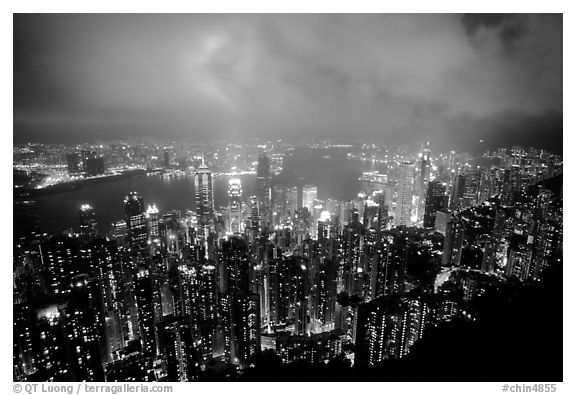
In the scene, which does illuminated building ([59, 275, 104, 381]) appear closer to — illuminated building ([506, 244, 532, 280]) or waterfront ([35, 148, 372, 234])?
waterfront ([35, 148, 372, 234])

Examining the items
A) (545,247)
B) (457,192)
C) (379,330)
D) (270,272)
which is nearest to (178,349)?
(270,272)

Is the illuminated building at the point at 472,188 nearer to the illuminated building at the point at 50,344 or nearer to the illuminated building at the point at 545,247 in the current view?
the illuminated building at the point at 545,247

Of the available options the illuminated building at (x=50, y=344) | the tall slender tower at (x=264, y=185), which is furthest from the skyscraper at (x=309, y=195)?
the illuminated building at (x=50, y=344)

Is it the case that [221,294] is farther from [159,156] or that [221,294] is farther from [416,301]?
[416,301]

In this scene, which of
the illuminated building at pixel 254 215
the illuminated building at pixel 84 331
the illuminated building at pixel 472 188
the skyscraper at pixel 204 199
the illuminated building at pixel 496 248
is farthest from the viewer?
the illuminated building at pixel 254 215
